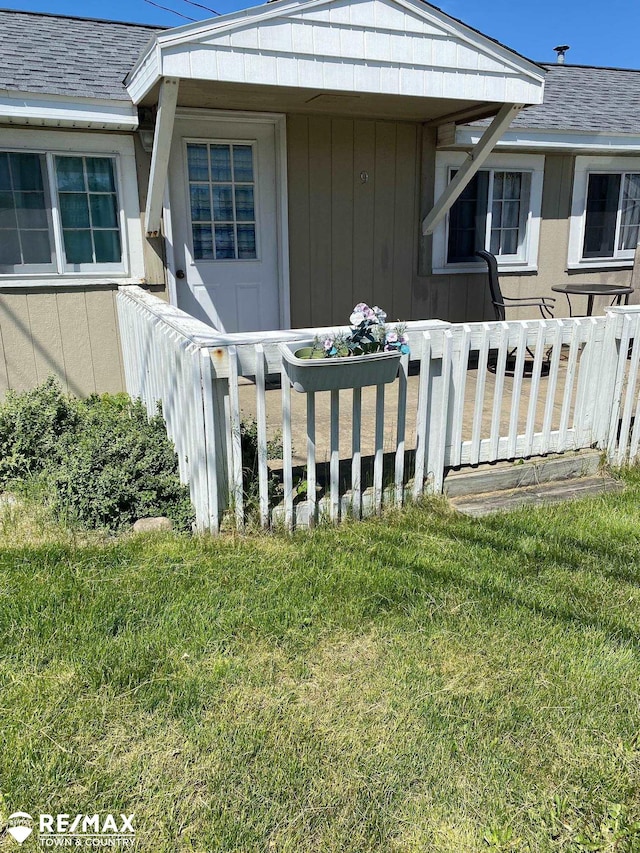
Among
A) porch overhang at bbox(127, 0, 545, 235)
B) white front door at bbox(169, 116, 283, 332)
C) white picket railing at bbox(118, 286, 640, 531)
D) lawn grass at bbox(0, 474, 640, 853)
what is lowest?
lawn grass at bbox(0, 474, 640, 853)

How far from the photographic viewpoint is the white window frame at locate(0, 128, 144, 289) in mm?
5316

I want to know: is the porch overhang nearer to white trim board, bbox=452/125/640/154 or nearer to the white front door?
the white front door

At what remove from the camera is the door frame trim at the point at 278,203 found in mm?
5875

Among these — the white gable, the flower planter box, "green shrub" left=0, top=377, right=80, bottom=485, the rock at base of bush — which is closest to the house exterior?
the white gable

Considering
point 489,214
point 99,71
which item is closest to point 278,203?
point 99,71

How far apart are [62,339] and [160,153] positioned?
71.7 inches

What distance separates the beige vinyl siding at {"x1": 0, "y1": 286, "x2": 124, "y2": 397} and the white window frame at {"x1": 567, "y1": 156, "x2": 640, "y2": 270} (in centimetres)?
535

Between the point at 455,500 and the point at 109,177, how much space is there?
13.5ft

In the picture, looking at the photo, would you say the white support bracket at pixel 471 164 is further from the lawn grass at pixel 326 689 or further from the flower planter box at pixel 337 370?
the lawn grass at pixel 326 689

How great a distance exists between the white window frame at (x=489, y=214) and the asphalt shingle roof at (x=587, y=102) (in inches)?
16.8

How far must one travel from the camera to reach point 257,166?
625 centimetres

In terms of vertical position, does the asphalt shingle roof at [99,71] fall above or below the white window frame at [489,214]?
above

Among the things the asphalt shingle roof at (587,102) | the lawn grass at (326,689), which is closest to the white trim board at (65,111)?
the lawn grass at (326,689)

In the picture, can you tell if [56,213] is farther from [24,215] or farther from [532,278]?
[532,278]
